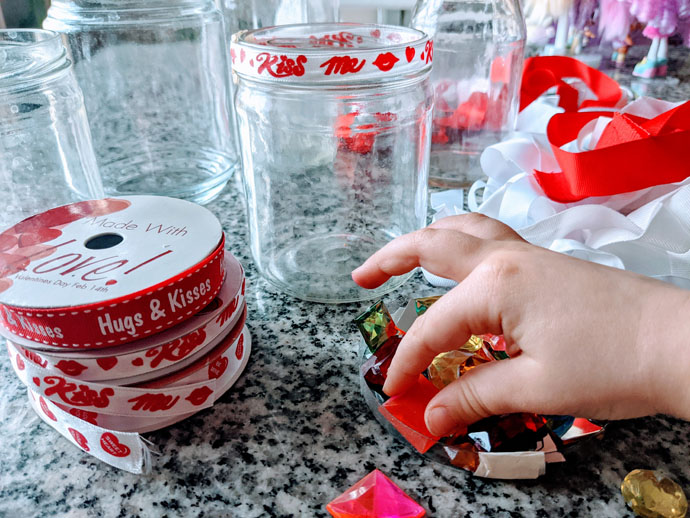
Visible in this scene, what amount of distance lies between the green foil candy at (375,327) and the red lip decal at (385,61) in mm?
217

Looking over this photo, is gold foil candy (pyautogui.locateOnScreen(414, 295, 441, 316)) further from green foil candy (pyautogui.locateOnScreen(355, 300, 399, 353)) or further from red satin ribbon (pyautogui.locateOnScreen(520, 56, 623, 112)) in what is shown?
red satin ribbon (pyautogui.locateOnScreen(520, 56, 623, 112))

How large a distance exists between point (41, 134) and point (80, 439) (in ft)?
1.33

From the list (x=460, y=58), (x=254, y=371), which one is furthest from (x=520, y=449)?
(x=460, y=58)

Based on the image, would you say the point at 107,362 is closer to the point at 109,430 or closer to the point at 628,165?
the point at 109,430

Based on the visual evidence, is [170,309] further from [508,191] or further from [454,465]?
[508,191]

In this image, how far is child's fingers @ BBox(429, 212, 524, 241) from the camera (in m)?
0.46

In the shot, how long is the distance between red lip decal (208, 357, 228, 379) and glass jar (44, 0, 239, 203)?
38 centimetres

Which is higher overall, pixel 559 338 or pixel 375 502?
pixel 559 338

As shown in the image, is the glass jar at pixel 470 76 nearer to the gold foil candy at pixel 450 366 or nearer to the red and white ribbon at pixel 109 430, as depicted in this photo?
the gold foil candy at pixel 450 366

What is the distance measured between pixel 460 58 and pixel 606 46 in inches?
27.1

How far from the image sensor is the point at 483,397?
38cm

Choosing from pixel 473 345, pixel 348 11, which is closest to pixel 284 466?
pixel 473 345

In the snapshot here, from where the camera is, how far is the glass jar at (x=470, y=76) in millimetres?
810

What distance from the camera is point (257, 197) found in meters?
0.66
